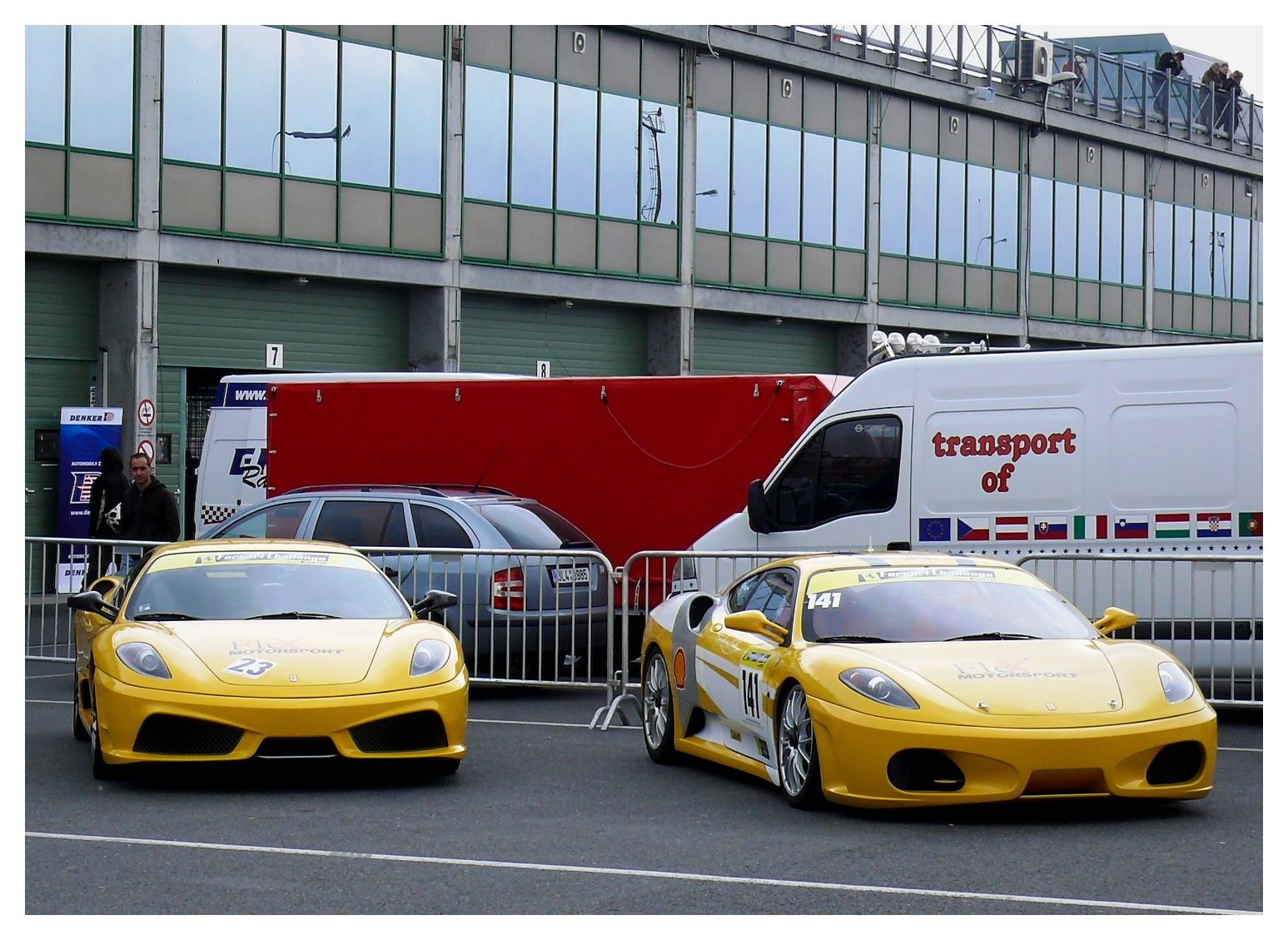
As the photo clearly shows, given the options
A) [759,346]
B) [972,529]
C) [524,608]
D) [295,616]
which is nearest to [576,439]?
[524,608]

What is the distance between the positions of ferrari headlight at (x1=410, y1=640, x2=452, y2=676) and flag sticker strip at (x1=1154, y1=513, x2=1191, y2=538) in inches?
209

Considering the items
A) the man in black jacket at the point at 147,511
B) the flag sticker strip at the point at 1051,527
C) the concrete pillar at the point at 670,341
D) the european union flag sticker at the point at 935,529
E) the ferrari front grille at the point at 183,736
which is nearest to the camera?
the ferrari front grille at the point at 183,736

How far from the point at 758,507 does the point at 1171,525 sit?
3105 millimetres

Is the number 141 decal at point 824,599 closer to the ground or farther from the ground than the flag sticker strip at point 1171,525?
closer to the ground

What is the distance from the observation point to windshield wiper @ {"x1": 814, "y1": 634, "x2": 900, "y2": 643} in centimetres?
898

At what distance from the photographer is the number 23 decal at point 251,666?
930 centimetres

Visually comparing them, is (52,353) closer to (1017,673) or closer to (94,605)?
(94,605)

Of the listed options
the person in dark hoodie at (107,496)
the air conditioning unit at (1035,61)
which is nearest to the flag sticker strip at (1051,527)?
the person in dark hoodie at (107,496)

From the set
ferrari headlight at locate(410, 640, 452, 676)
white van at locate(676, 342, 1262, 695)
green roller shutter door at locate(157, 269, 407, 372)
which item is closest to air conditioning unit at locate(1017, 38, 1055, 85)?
→ green roller shutter door at locate(157, 269, 407, 372)

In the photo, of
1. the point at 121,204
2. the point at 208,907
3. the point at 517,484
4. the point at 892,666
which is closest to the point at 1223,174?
the point at 121,204

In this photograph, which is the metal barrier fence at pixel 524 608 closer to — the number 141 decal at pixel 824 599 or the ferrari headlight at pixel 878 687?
the number 141 decal at pixel 824 599

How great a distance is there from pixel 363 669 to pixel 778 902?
360cm

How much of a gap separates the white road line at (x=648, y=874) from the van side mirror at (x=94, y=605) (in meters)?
2.16

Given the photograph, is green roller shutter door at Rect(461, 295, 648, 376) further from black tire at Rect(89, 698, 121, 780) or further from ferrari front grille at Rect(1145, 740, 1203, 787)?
ferrari front grille at Rect(1145, 740, 1203, 787)
